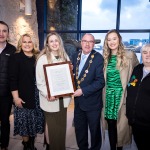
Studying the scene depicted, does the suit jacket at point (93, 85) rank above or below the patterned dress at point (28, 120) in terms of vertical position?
above

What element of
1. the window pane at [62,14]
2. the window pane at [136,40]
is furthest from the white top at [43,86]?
the window pane at [62,14]

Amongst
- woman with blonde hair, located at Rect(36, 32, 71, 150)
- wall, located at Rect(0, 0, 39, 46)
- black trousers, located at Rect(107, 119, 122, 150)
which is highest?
wall, located at Rect(0, 0, 39, 46)

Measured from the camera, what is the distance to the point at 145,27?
6.07 m

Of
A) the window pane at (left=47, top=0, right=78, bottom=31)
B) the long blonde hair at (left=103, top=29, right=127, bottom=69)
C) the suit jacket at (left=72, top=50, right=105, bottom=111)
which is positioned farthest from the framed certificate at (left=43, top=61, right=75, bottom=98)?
the window pane at (left=47, top=0, right=78, bottom=31)

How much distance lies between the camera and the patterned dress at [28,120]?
255 cm

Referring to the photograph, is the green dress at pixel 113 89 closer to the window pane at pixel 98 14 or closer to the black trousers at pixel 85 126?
the black trousers at pixel 85 126

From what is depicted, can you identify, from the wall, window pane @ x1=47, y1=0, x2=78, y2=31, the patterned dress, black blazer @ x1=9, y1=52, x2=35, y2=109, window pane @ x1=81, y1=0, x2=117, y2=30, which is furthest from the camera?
window pane @ x1=47, y1=0, x2=78, y2=31

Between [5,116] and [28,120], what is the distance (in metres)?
0.33

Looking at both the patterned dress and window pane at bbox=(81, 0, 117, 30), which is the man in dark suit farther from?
window pane at bbox=(81, 0, 117, 30)

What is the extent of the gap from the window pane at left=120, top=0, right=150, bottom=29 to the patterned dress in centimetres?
457

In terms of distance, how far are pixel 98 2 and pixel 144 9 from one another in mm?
1424

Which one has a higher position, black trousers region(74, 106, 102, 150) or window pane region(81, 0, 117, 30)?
window pane region(81, 0, 117, 30)

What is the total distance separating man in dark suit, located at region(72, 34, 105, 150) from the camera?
7.61ft

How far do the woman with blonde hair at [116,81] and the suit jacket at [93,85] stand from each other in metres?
0.07
